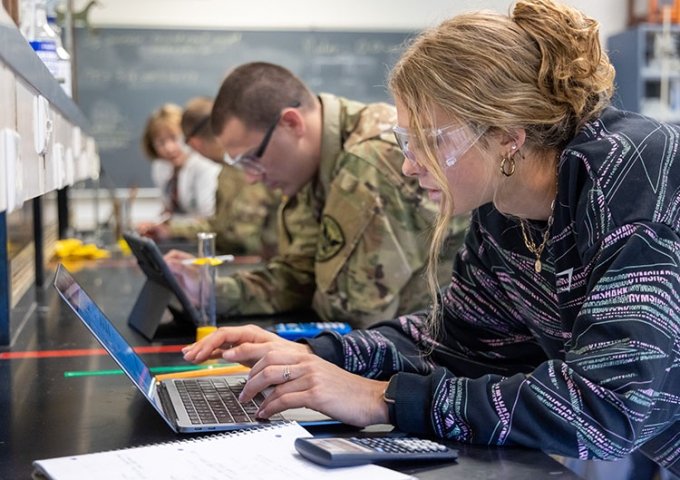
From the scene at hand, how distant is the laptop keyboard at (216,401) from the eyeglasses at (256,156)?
995 mm

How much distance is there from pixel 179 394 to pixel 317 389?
283 millimetres

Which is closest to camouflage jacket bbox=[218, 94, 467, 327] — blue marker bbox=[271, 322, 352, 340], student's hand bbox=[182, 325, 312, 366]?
blue marker bbox=[271, 322, 352, 340]

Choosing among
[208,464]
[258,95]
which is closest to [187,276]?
[258,95]

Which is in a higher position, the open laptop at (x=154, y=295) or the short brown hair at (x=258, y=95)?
the short brown hair at (x=258, y=95)

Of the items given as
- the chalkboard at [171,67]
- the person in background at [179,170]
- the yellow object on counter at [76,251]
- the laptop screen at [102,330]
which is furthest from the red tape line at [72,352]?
the chalkboard at [171,67]

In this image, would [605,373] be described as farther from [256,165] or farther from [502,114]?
[256,165]

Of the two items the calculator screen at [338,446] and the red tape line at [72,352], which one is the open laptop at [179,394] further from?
the red tape line at [72,352]

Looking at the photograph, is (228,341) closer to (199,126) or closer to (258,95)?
(258,95)

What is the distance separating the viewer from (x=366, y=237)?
206 centimetres

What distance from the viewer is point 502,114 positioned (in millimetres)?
1211

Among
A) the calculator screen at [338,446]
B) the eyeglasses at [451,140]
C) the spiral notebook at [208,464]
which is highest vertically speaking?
the eyeglasses at [451,140]

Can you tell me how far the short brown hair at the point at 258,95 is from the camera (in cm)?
232

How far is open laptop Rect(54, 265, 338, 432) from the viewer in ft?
3.85

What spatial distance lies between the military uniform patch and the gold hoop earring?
83cm
